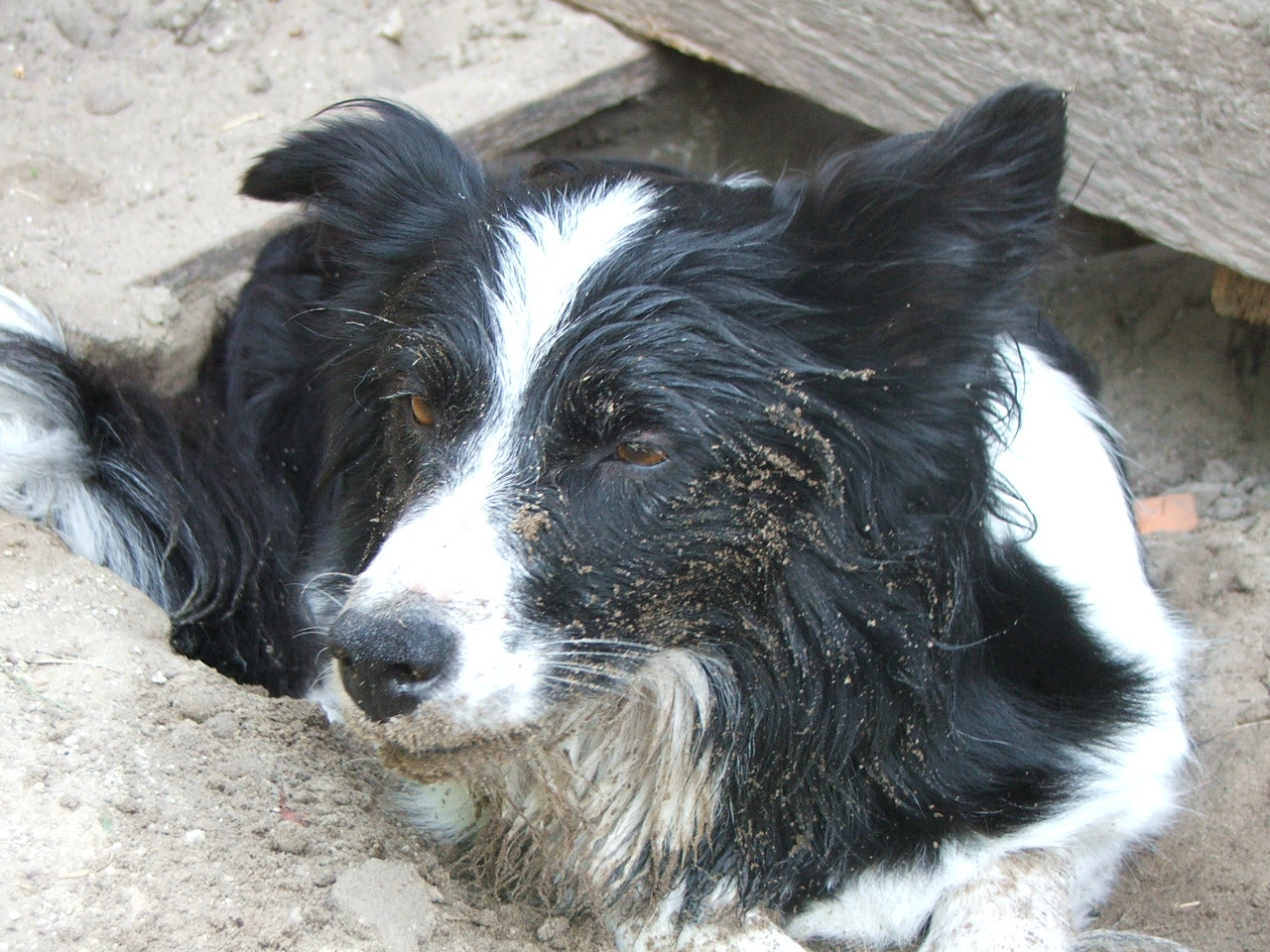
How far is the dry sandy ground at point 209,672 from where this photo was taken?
2111 mm

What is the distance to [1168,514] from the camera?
13.0 ft

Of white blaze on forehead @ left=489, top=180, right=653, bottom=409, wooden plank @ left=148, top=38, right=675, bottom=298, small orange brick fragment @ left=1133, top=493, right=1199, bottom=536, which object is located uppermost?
white blaze on forehead @ left=489, top=180, right=653, bottom=409

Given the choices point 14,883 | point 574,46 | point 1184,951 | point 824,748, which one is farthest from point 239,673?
point 574,46

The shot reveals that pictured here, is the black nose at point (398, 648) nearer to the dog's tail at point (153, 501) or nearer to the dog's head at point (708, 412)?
the dog's head at point (708, 412)

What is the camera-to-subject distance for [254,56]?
4.43 meters

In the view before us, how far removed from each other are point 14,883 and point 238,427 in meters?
1.60

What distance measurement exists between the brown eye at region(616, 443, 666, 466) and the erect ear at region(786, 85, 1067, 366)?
372 millimetres

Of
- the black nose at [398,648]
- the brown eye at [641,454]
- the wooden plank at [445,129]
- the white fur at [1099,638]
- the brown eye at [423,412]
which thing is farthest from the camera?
the wooden plank at [445,129]

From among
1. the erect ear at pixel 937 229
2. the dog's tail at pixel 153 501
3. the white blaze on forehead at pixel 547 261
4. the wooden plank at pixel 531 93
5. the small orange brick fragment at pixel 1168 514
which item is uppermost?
the erect ear at pixel 937 229

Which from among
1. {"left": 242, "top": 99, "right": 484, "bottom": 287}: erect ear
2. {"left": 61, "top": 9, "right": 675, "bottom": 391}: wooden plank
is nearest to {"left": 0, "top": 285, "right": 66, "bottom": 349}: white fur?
{"left": 61, "top": 9, "right": 675, "bottom": 391}: wooden plank

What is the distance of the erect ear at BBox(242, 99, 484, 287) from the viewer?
2.63 m

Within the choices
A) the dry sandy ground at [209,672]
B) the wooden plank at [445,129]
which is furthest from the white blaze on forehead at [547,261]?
the wooden plank at [445,129]

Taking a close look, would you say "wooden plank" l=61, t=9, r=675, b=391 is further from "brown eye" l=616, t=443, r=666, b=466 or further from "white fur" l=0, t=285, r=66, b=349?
"brown eye" l=616, t=443, r=666, b=466

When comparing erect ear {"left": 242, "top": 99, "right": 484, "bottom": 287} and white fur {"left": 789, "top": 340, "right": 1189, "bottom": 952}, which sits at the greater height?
erect ear {"left": 242, "top": 99, "right": 484, "bottom": 287}
